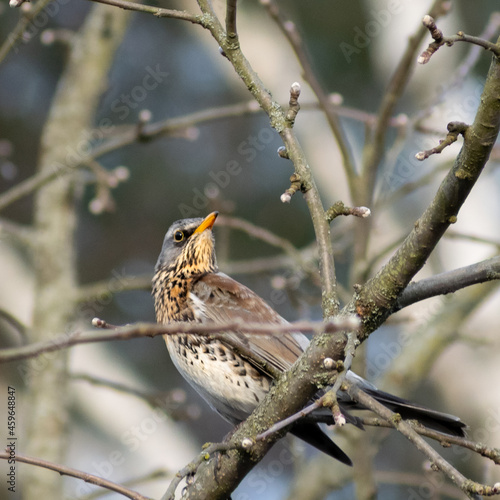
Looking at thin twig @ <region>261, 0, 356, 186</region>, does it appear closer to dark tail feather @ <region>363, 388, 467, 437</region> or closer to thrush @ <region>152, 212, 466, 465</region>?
thrush @ <region>152, 212, 466, 465</region>

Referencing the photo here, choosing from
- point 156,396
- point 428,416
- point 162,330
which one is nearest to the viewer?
point 162,330

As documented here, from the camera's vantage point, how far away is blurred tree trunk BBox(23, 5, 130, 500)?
5.13 metres

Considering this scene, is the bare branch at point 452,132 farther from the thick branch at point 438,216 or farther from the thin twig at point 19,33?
the thin twig at point 19,33

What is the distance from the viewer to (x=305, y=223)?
9.62m

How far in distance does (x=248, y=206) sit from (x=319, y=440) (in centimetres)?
606

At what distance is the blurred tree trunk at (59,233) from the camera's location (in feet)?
16.8

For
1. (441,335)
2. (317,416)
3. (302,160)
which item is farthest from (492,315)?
(302,160)

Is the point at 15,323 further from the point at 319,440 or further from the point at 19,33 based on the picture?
the point at 319,440

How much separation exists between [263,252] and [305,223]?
719 mm

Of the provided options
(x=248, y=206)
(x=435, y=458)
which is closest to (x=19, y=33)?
(x=435, y=458)

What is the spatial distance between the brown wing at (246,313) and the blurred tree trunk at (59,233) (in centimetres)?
124

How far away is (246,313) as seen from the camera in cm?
450

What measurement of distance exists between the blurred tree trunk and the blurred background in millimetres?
210

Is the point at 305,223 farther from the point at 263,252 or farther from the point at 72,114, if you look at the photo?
the point at 72,114
